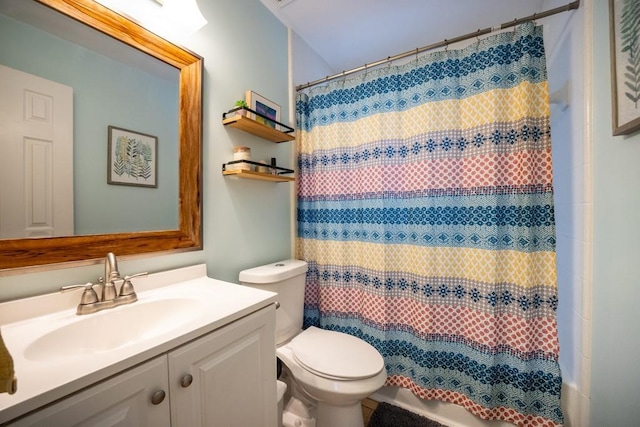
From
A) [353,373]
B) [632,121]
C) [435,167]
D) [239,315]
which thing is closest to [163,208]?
[239,315]

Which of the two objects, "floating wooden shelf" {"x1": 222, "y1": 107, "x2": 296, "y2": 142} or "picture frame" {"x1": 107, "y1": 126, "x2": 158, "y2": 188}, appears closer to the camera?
"picture frame" {"x1": 107, "y1": 126, "x2": 158, "y2": 188}

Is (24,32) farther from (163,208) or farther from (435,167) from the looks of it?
(435,167)

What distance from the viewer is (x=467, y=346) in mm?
1248

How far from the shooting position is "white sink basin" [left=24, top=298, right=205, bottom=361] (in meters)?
0.64

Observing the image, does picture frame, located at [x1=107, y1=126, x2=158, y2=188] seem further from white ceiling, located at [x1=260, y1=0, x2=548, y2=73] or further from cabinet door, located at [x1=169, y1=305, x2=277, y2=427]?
white ceiling, located at [x1=260, y1=0, x2=548, y2=73]

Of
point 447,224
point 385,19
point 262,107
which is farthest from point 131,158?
point 385,19

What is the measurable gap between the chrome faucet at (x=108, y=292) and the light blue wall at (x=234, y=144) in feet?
0.26

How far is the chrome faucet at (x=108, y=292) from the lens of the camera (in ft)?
2.45

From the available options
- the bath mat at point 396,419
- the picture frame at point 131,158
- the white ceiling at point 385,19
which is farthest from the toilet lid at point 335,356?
the white ceiling at point 385,19

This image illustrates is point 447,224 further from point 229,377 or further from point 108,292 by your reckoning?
point 108,292

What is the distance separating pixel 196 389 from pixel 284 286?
0.70m

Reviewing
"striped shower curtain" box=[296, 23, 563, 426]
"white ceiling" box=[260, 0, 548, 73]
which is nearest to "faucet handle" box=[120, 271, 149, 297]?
"striped shower curtain" box=[296, 23, 563, 426]

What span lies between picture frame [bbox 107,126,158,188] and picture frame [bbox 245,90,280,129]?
494mm

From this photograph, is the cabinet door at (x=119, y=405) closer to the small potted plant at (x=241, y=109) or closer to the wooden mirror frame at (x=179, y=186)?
the wooden mirror frame at (x=179, y=186)
